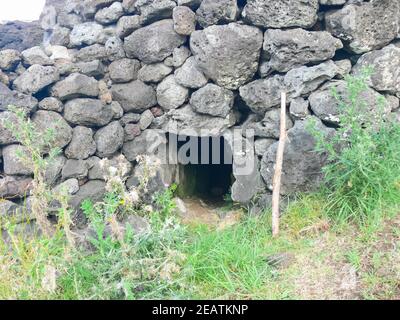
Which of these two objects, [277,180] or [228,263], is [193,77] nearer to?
[277,180]

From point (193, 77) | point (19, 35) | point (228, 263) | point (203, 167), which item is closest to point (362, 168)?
point (228, 263)

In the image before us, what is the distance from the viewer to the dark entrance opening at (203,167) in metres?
5.13

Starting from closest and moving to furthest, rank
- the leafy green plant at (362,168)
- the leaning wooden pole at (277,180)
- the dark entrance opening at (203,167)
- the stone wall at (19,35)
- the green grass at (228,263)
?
the green grass at (228,263) < the leafy green plant at (362,168) < the leaning wooden pole at (277,180) < the stone wall at (19,35) < the dark entrance opening at (203,167)

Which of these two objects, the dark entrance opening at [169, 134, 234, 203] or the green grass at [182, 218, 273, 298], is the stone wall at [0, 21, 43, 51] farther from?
the green grass at [182, 218, 273, 298]

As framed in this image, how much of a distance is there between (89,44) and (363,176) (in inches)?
131

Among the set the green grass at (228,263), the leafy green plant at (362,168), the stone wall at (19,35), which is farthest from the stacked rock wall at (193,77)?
the green grass at (228,263)

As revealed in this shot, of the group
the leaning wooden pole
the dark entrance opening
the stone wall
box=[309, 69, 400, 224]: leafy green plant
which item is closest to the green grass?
the leaning wooden pole

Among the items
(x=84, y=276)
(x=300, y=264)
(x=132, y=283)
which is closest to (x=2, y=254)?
(x=84, y=276)

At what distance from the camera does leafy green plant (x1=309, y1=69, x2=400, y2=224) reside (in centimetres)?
348

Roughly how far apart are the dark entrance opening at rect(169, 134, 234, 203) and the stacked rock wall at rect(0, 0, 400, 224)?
0.50 m

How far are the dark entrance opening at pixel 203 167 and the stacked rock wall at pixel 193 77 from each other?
19.6 inches

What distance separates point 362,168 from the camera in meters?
3.48

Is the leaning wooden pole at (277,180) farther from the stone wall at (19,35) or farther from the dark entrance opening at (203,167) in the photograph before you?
the stone wall at (19,35)

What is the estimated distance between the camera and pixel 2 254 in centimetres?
315
